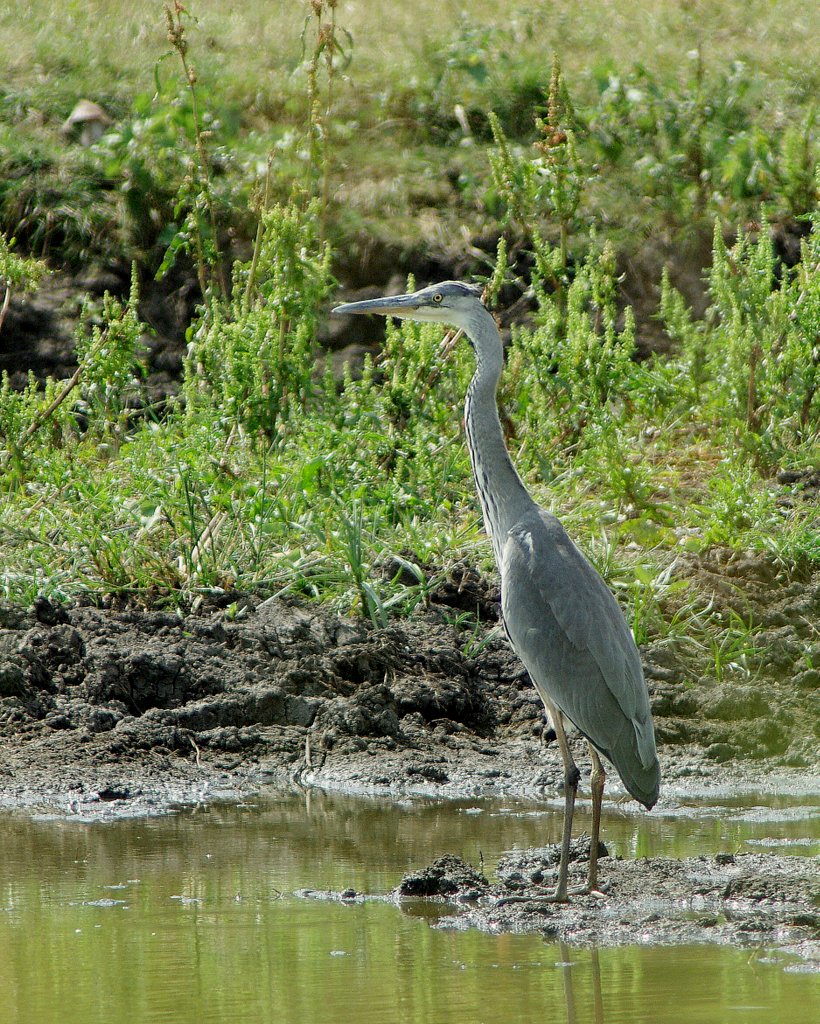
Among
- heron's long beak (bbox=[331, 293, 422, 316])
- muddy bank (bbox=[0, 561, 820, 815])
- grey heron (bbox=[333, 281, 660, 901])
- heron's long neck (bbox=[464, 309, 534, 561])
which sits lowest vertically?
muddy bank (bbox=[0, 561, 820, 815])

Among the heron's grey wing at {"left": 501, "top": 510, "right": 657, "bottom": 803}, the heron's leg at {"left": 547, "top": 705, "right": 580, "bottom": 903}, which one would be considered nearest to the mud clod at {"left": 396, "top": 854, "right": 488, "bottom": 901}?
the heron's leg at {"left": 547, "top": 705, "right": 580, "bottom": 903}

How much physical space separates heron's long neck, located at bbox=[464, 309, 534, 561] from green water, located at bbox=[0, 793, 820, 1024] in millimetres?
1113

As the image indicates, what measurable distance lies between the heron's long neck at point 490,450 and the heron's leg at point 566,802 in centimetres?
67

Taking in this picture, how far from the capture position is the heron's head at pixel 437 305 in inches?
241

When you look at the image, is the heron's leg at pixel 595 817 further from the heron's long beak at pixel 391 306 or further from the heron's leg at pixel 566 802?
the heron's long beak at pixel 391 306

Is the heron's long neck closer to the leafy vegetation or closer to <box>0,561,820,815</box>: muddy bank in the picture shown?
<box>0,561,820,815</box>: muddy bank

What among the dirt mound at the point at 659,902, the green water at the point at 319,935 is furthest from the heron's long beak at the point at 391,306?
the dirt mound at the point at 659,902

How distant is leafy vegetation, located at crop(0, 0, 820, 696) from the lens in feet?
24.0

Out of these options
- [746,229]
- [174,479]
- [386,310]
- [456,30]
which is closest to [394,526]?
[174,479]

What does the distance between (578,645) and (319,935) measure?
143 cm

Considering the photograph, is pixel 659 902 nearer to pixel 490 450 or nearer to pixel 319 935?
pixel 319 935

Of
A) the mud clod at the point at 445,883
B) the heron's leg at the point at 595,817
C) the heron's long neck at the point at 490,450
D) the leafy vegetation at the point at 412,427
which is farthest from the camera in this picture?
the leafy vegetation at the point at 412,427

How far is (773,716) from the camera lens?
652 centimetres

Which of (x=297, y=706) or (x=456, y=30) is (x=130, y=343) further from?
(x=456, y=30)
